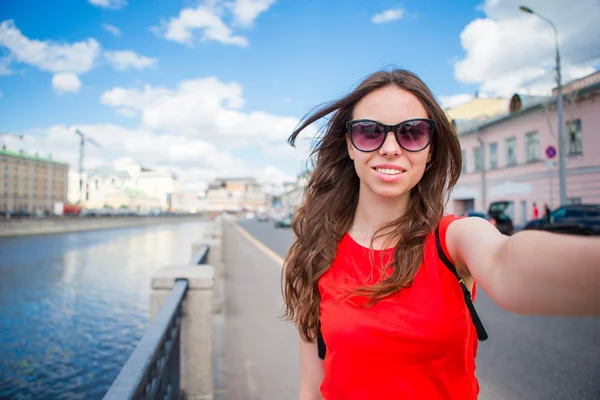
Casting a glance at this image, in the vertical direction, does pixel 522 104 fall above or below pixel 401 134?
above

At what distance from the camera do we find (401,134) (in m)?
1.54

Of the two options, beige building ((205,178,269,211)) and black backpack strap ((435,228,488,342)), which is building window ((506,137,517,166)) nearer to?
black backpack strap ((435,228,488,342))

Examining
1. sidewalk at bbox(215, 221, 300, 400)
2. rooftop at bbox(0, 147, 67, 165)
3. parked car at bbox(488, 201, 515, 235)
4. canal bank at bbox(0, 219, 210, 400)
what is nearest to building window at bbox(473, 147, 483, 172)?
parked car at bbox(488, 201, 515, 235)

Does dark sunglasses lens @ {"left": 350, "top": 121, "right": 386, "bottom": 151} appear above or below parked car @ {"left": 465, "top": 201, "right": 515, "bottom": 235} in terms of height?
above

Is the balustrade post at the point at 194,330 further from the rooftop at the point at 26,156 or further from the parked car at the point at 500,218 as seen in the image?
the rooftop at the point at 26,156

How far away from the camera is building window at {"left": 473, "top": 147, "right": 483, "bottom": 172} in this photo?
108 feet

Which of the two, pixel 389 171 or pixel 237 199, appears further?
pixel 237 199

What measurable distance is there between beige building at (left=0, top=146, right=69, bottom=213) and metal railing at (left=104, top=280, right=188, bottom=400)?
266ft

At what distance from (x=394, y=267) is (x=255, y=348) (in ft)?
15.6

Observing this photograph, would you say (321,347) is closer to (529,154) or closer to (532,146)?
(532,146)

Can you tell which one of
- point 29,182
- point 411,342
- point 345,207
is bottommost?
point 411,342

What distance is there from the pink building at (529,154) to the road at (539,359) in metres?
11.7

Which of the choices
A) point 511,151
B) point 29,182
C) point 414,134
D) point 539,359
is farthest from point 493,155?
point 29,182

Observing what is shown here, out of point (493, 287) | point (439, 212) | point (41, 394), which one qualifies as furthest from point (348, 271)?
point (41, 394)
